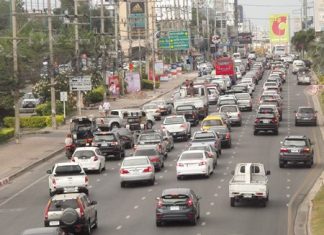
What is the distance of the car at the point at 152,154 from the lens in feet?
150

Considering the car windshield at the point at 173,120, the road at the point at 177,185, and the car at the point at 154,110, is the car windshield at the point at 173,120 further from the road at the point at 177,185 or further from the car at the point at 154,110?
the car at the point at 154,110

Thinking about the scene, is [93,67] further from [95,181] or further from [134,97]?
[95,181]

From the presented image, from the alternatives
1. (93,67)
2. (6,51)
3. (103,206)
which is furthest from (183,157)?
(93,67)

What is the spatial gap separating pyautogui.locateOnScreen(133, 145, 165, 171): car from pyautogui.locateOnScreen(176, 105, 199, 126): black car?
78.0 feet

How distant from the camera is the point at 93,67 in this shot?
9738 centimetres

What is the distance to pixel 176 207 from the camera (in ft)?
99.9

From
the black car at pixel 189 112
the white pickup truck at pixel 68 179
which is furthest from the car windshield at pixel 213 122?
the white pickup truck at pixel 68 179

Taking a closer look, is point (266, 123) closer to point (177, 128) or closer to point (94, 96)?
point (177, 128)

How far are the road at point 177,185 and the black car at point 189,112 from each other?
14234 mm

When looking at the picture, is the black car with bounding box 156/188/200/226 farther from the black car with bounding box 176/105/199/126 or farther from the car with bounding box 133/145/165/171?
the black car with bounding box 176/105/199/126

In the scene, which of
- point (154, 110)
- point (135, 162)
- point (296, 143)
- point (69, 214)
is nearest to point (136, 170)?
point (135, 162)

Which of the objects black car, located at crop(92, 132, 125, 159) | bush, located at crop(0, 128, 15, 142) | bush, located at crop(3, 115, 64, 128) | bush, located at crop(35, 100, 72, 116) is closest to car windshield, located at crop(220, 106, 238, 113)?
bush, located at crop(3, 115, 64, 128)

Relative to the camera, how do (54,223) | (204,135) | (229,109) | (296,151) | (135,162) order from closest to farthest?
(54,223)
(135,162)
(296,151)
(204,135)
(229,109)

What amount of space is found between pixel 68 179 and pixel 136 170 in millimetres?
3724
